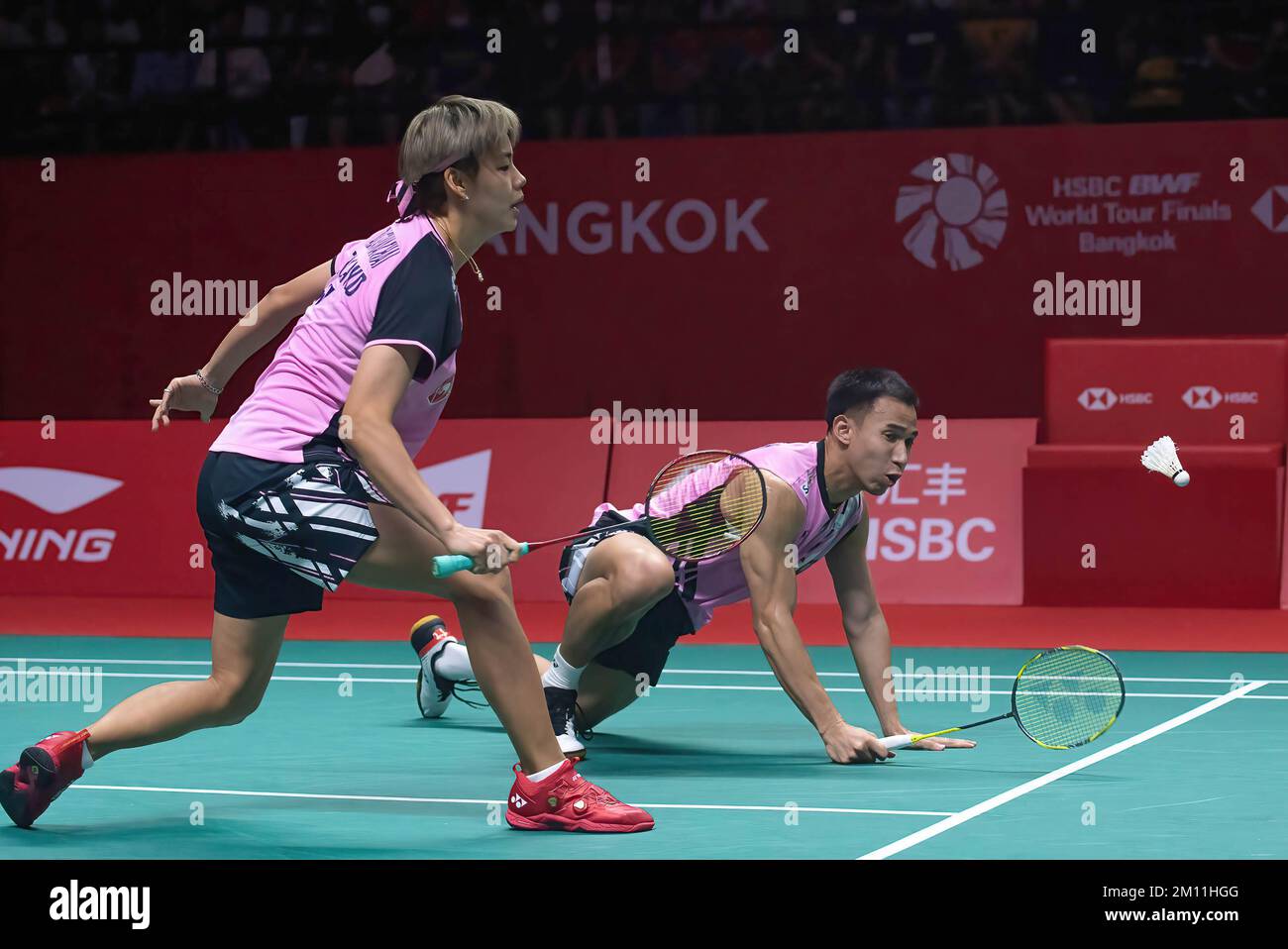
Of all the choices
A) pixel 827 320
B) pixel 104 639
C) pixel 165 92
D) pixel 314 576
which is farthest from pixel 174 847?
pixel 165 92

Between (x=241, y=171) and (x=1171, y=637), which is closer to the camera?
(x=1171, y=637)

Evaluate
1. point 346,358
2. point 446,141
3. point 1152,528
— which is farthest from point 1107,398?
point 346,358

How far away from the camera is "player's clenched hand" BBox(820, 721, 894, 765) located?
16.1ft

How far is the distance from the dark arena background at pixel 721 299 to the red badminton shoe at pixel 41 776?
74.3 inches

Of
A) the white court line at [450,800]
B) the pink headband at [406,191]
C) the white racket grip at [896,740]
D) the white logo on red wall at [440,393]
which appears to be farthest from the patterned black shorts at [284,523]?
the white racket grip at [896,740]

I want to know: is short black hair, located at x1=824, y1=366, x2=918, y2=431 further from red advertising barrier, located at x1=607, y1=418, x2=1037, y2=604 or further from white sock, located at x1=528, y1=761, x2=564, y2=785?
red advertising barrier, located at x1=607, y1=418, x2=1037, y2=604

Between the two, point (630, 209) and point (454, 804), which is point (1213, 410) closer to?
point (630, 209)

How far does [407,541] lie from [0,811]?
1.23 meters

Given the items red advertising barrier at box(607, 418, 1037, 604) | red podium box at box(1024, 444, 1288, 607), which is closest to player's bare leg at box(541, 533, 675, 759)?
red advertising barrier at box(607, 418, 1037, 604)

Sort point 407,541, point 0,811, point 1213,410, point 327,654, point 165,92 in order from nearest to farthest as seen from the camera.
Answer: point 407,541, point 0,811, point 327,654, point 1213,410, point 165,92

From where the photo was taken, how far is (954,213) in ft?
39.2

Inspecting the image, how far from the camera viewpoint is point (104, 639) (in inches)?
324

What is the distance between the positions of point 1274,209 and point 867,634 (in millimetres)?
7190

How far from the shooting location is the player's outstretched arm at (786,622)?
16.3ft
